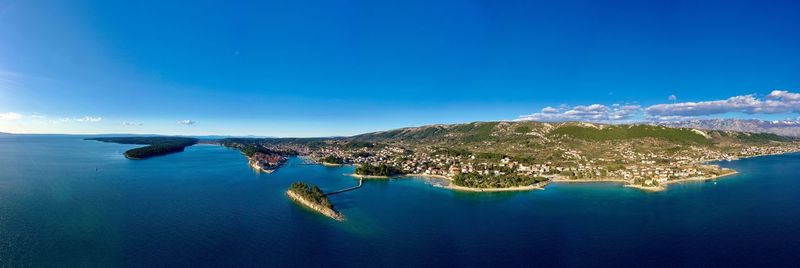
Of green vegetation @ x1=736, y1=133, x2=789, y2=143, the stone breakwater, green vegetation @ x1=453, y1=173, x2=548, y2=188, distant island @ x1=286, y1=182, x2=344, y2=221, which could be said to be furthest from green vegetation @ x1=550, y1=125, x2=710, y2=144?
the stone breakwater

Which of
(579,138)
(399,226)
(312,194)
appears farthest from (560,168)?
(579,138)

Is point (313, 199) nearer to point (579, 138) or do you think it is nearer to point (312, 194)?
point (312, 194)

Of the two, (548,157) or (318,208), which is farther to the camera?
(548,157)

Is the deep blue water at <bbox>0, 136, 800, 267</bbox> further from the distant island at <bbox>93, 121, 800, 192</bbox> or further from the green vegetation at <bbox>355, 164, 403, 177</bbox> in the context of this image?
the green vegetation at <bbox>355, 164, 403, 177</bbox>

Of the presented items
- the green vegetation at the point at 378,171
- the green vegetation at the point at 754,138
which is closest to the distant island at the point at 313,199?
the green vegetation at the point at 378,171

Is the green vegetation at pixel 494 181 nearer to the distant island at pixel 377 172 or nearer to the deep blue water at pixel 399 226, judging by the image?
the deep blue water at pixel 399 226

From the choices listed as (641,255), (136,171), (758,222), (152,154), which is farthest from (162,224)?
(152,154)

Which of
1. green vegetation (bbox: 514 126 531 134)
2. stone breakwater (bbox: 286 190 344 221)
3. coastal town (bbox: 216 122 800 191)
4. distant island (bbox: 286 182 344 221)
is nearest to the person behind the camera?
stone breakwater (bbox: 286 190 344 221)
